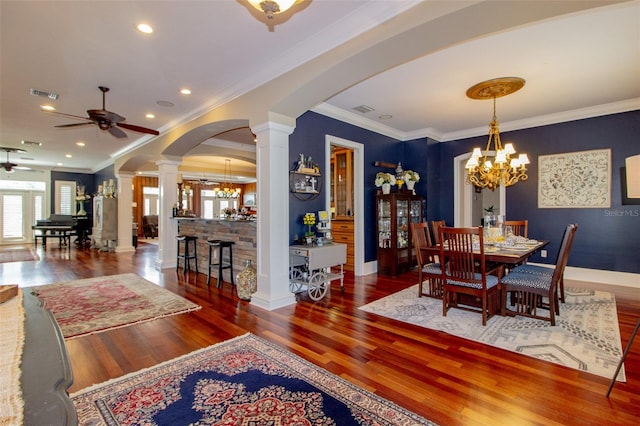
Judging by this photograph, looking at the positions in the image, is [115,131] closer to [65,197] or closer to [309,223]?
[309,223]

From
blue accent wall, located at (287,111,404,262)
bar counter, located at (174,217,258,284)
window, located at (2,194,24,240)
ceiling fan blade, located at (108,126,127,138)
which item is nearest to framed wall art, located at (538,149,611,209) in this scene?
blue accent wall, located at (287,111,404,262)

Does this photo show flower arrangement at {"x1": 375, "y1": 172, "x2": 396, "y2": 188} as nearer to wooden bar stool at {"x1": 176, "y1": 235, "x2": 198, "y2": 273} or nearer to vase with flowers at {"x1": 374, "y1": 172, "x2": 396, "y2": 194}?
vase with flowers at {"x1": 374, "y1": 172, "x2": 396, "y2": 194}

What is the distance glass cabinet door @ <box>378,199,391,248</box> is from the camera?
5750 millimetres

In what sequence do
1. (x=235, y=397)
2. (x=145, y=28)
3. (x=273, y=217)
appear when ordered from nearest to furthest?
(x=235, y=397) → (x=145, y=28) → (x=273, y=217)

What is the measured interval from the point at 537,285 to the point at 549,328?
42cm

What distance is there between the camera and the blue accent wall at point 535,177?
4793mm

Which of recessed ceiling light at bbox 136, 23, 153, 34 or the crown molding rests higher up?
recessed ceiling light at bbox 136, 23, 153, 34

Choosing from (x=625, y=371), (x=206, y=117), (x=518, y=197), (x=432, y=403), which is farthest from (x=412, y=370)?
(x=518, y=197)

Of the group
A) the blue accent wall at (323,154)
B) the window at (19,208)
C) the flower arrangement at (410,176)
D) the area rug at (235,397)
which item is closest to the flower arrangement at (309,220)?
the blue accent wall at (323,154)

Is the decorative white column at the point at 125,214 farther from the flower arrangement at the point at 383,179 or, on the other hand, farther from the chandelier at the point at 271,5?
the chandelier at the point at 271,5

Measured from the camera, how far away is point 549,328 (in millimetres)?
3102

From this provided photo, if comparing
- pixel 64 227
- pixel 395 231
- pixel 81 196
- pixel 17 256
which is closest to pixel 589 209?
pixel 395 231

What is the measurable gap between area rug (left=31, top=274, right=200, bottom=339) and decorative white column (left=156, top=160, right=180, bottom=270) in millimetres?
1166

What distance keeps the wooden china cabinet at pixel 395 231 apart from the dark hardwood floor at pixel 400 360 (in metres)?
1.45
